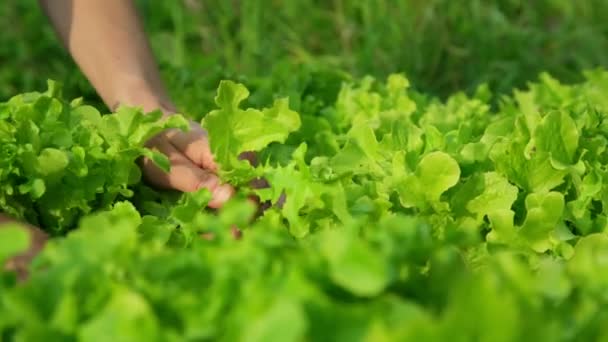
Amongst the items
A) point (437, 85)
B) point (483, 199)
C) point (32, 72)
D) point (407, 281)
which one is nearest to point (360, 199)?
point (483, 199)

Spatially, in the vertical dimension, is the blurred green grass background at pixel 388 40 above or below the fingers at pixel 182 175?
below

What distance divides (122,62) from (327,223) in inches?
24.7

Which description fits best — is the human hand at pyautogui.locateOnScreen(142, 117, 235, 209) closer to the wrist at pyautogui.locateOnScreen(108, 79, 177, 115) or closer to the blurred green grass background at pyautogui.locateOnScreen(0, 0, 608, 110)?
the wrist at pyautogui.locateOnScreen(108, 79, 177, 115)

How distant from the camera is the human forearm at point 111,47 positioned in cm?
199

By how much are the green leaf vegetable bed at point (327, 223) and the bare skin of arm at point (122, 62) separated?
0.09 metres

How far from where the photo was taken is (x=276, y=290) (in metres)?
0.93

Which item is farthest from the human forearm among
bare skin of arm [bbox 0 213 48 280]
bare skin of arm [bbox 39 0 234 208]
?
bare skin of arm [bbox 0 213 48 280]

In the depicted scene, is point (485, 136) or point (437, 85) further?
point (437, 85)

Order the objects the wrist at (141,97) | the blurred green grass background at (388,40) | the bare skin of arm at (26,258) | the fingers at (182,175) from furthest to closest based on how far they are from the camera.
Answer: the blurred green grass background at (388,40), the wrist at (141,97), the fingers at (182,175), the bare skin of arm at (26,258)

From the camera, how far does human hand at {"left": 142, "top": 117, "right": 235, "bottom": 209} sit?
1792 millimetres

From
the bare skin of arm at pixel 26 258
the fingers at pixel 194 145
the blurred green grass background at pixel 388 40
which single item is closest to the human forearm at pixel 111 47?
the fingers at pixel 194 145

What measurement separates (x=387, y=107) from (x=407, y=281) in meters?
1.36

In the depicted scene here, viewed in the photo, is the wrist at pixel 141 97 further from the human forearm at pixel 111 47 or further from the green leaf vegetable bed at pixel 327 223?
the green leaf vegetable bed at pixel 327 223

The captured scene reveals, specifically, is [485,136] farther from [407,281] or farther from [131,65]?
[407,281]
